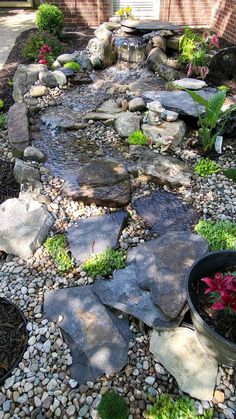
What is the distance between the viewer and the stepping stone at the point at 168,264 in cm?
252

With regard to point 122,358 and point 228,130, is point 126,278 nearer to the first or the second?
point 122,358

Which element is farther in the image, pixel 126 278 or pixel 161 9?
pixel 161 9

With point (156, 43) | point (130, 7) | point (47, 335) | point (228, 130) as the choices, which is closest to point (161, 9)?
point (130, 7)

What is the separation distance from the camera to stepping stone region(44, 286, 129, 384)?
A: 2.39 meters

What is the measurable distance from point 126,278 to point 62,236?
0.84 m

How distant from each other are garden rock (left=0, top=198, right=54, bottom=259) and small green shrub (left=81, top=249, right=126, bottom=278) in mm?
547

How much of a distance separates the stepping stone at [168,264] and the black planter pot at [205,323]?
0.17 meters

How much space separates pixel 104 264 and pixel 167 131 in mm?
2230

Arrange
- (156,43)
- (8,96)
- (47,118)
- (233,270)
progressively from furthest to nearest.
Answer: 1. (156,43)
2. (8,96)
3. (47,118)
4. (233,270)

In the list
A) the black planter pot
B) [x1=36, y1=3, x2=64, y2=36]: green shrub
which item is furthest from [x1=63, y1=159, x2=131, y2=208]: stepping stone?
[x1=36, y1=3, x2=64, y2=36]: green shrub

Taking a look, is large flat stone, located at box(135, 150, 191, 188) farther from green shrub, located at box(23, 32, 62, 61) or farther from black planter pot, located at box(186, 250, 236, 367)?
green shrub, located at box(23, 32, 62, 61)

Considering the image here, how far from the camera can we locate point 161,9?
8922 mm

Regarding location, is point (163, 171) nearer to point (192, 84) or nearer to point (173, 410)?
point (192, 84)

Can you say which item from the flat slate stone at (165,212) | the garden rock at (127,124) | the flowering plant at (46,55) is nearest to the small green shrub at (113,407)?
the flat slate stone at (165,212)
